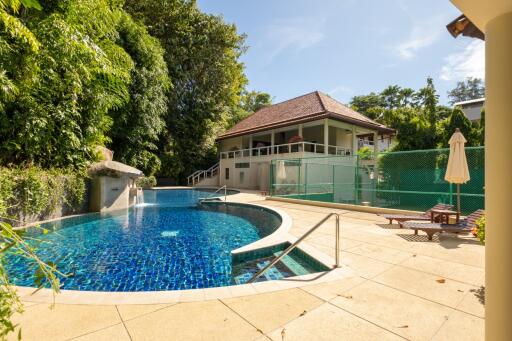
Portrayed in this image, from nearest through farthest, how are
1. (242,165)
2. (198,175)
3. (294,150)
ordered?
(294,150), (242,165), (198,175)

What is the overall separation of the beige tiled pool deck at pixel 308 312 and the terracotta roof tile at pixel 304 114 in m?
16.2

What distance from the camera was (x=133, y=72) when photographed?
20.1m

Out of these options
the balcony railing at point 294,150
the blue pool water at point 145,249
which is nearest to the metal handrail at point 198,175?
the balcony railing at point 294,150

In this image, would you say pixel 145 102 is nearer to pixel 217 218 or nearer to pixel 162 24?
pixel 162 24

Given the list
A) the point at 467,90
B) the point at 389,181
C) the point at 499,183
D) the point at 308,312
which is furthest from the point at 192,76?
the point at 467,90

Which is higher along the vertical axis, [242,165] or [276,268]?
[242,165]

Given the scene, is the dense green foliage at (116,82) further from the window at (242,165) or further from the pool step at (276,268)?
the window at (242,165)

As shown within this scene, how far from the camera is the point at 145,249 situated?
6.50 m

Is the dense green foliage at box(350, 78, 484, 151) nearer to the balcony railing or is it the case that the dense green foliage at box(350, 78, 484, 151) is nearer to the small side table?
the balcony railing

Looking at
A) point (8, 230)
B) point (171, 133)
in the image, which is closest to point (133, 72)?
point (171, 133)

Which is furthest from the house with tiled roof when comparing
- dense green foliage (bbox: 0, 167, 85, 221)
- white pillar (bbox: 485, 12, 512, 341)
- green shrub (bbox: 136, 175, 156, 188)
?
white pillar (bbox: 485, 12, 512, 341)

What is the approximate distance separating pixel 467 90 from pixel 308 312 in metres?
100

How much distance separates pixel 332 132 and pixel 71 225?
21842mm

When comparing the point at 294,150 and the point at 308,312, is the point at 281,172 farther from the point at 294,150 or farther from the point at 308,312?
the point at 308,312
